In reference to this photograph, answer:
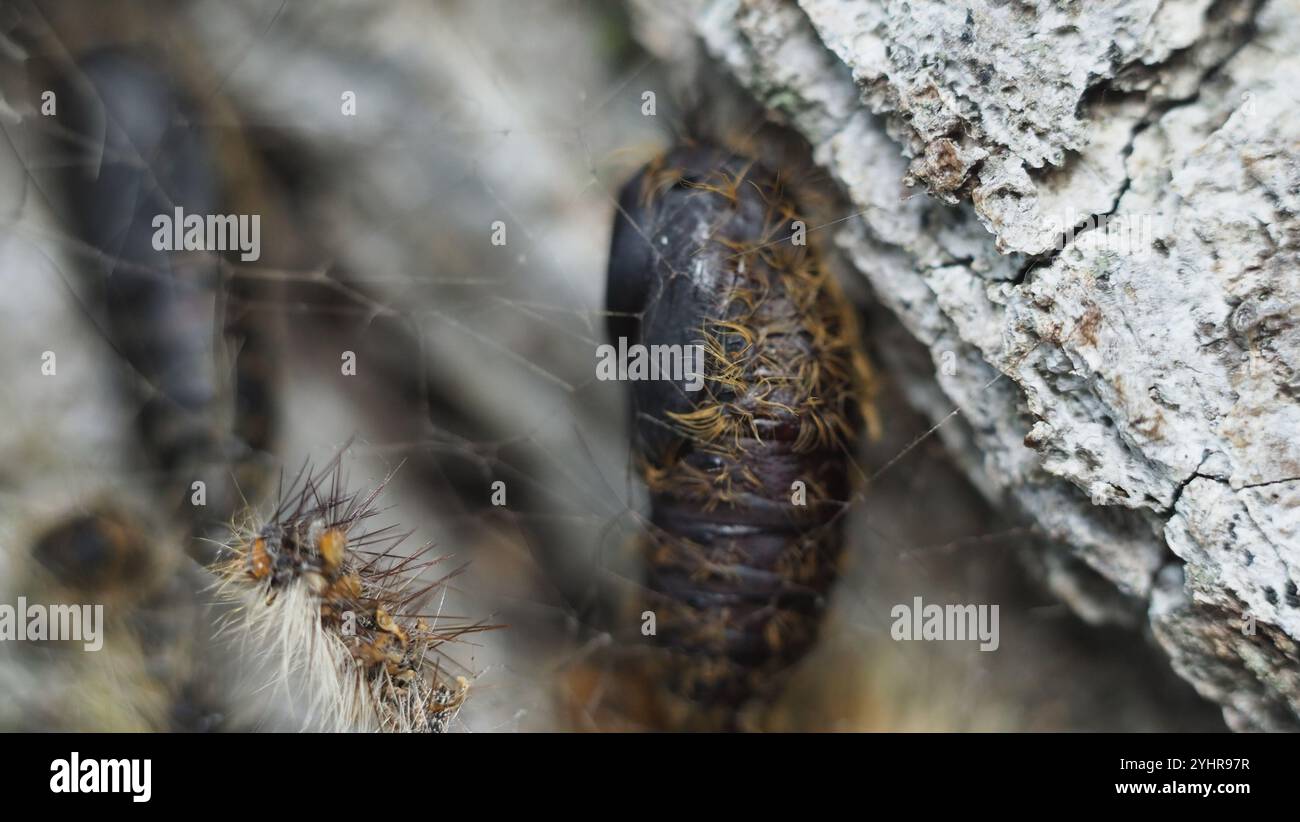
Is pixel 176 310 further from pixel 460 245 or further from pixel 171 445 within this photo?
pixel 460 245

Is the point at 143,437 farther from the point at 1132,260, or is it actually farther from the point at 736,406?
the point at 1132,260

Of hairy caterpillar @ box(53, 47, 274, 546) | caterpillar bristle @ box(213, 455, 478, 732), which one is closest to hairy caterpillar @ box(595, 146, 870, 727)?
caterpillar bristle @ box(213, 455, 478, 732)

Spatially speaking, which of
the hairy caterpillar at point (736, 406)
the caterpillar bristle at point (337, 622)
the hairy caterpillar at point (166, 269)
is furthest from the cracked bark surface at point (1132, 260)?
the hairy caterpillar at point (166, 269)

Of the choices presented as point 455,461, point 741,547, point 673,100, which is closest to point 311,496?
point 455,461

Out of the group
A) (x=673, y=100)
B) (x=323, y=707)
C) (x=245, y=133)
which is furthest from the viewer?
(x=245, y=133)

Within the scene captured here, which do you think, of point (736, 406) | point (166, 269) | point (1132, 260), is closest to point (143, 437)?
point (166, 269)

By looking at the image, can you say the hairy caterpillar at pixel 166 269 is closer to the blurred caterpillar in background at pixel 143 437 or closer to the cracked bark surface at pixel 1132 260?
the blurred caterpillar in background at pixel 143 437
